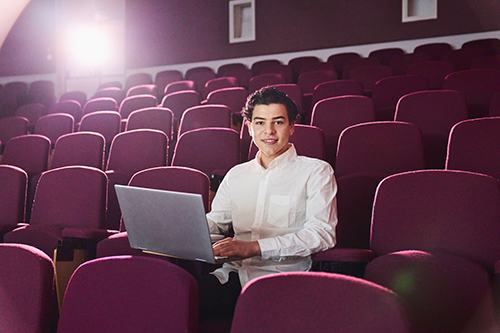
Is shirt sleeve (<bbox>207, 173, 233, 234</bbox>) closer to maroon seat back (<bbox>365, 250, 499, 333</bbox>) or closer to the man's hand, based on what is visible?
the man's hand

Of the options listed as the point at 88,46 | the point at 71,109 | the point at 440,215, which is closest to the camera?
the point at 440,215

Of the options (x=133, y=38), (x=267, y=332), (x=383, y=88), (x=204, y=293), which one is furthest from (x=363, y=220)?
(x=133, y=38)

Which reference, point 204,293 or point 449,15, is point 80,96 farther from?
point 204,293

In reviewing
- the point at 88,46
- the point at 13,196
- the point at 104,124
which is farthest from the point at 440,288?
the point at 88,46

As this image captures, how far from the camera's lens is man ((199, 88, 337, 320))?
24.3 inches

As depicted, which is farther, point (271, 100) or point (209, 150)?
point (209, 150)

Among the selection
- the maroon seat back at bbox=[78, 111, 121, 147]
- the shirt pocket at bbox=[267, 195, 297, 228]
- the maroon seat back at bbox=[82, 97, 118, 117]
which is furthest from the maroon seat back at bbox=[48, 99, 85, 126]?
the shirt pocket at bbox=[267, 195, 297, 228]

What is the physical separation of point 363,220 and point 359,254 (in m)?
0.32

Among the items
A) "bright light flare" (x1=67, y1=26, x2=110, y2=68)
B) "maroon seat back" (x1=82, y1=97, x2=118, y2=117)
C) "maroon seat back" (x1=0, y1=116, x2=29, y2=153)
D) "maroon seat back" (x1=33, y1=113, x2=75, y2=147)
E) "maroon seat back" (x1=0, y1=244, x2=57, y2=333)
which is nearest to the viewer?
"maroon seat back" (x1=0, y1=244, x2=57, y2=333)

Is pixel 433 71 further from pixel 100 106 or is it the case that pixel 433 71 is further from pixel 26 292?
pixel 26 292

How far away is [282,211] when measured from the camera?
680 mm

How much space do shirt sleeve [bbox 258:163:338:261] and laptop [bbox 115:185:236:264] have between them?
75 millimetres

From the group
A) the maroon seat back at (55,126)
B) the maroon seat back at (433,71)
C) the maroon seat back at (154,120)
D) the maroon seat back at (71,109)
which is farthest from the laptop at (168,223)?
the maroon seat back at (71,109)

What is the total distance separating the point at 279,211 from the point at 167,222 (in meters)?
0.19
